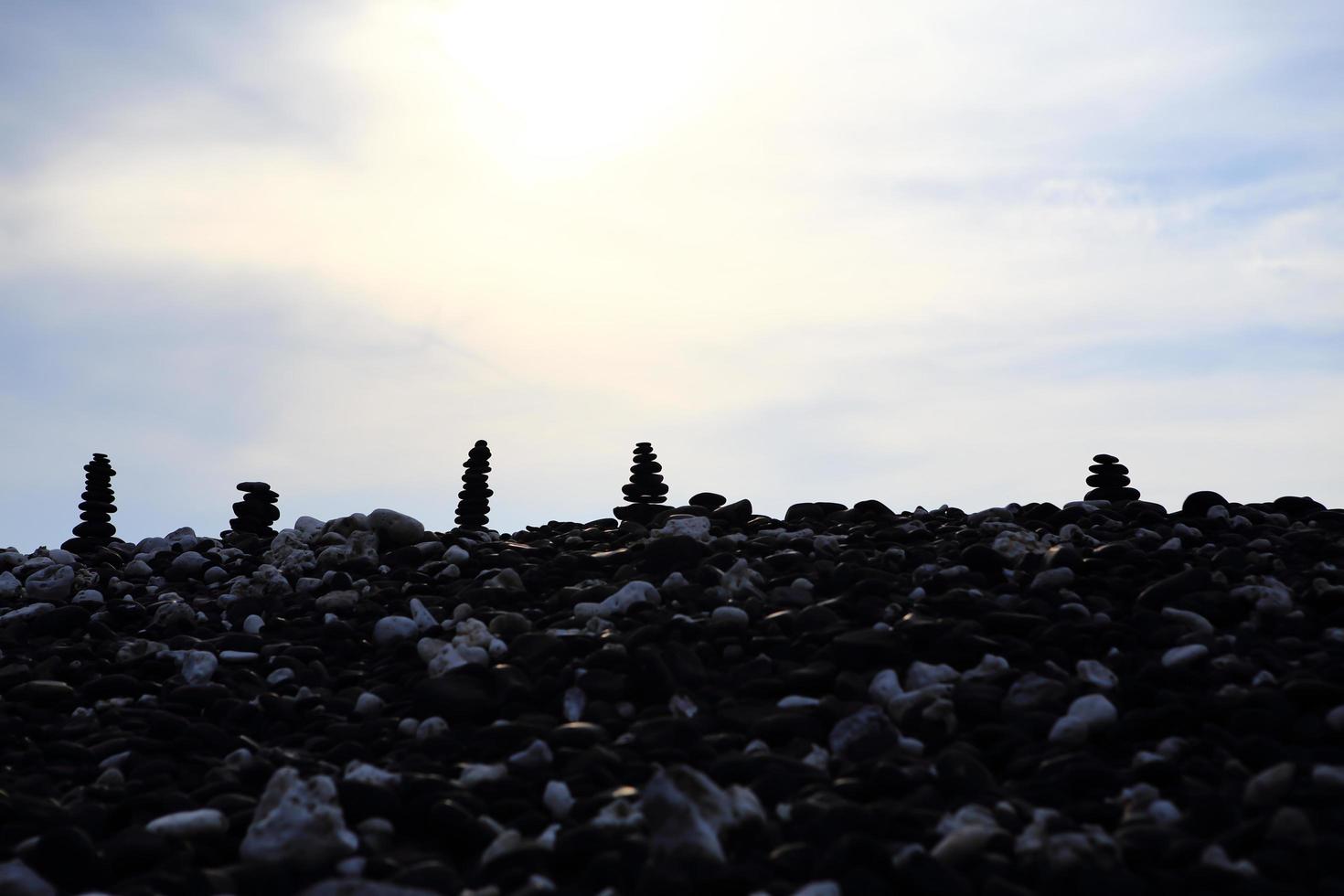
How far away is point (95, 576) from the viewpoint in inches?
402

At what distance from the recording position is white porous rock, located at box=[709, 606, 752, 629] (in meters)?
6.70

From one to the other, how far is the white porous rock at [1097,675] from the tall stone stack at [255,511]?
8767 mm

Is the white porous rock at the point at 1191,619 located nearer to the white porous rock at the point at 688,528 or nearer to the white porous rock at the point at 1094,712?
the white porous rock at the point at 1094,712

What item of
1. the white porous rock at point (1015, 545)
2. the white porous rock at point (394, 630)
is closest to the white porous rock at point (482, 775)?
the white porous rock at point (394, 630)

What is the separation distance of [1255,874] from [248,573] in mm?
7784

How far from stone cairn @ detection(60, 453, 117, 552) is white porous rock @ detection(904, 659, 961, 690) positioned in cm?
940

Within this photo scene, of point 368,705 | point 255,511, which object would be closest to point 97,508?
point 255,511

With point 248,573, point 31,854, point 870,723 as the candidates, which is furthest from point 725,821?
point 248,573

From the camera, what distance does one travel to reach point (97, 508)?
13.2m

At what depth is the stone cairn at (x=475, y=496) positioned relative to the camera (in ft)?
43.0

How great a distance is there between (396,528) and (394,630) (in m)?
2.47

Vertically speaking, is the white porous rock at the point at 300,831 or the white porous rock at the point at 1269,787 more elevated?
the white porous rock at the point at 1269,787

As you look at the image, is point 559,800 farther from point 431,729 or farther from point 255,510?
point 255,510

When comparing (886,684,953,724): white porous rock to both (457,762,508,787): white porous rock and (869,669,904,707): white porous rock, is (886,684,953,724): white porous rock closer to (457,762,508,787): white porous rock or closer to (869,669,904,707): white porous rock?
(869,669,904,707): white porous rock
